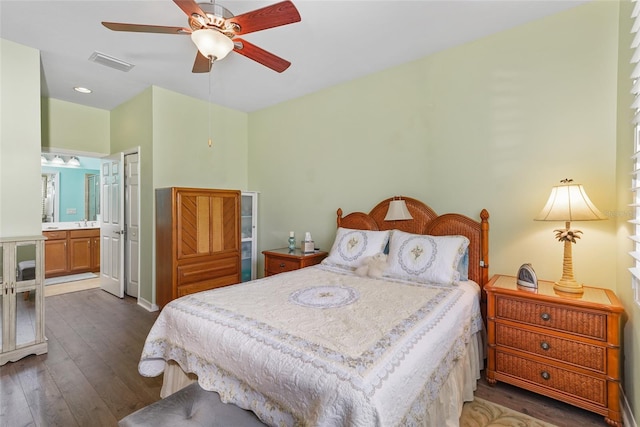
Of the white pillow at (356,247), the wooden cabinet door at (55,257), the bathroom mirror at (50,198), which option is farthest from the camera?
the bathroom mirror at (50,198)

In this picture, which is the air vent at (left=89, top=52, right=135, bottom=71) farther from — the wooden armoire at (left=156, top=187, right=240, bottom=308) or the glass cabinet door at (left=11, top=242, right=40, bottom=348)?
the glass cabinet door at (left=11, top=242, right=40, bottom=348)

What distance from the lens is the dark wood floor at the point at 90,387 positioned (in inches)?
74.3

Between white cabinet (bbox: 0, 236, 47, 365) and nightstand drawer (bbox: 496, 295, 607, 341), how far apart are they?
3.87 meters

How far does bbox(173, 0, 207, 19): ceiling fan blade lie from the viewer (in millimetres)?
1623

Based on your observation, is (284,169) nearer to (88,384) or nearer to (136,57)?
(136,57)

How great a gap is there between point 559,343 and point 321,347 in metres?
1.68

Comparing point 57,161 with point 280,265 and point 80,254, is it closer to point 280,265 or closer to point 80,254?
point 80,254

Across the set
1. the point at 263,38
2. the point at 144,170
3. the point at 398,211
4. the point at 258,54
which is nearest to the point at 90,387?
the point at 144,170

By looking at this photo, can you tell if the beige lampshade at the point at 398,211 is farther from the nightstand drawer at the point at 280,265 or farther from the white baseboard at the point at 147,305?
the white baseboard at the point at 147,305

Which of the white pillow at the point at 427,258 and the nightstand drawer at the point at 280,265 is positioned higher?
the white pillow at the point at 427,258

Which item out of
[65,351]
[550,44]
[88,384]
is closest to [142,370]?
[88,384]

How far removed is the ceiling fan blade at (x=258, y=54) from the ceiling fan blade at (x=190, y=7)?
29 cm

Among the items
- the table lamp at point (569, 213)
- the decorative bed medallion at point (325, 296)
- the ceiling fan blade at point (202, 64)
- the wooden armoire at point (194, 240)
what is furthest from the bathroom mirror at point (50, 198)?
the table lamp at point (569, 213)

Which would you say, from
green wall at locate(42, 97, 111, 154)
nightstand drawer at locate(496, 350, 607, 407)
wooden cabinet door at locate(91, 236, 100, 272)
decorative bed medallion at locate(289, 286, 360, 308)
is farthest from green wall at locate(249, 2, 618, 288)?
wooden cabinet door at locate(91, 236, 100, 272)
